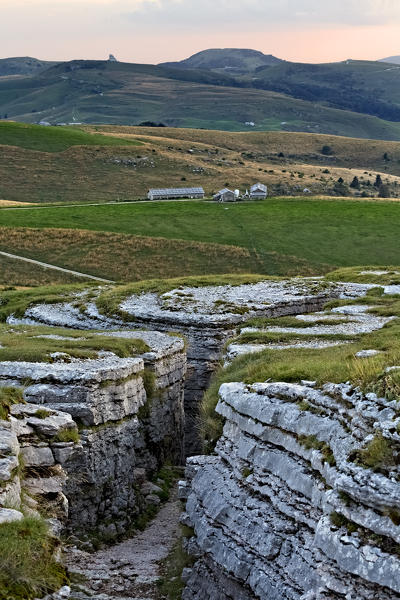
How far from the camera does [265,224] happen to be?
104 meters

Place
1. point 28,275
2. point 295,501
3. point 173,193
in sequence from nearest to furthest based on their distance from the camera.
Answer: point 295,501 → point 28,275 → point 173,193

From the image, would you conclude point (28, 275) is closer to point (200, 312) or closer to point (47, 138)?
point (200, 312)

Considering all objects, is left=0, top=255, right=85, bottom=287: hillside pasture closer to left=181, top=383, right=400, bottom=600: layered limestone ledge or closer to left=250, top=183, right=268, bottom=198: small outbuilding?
left=250, top=183, right=268, bottom=198: small outbuilding

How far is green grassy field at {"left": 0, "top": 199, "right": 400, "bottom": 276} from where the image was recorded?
92.9 m

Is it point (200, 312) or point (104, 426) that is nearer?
point (104, 426)

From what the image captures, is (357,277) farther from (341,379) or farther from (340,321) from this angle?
(341,379)

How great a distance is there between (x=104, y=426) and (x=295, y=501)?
9.18 m

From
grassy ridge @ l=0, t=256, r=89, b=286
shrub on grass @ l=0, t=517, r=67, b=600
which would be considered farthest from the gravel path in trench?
grassy ridge @ l=0, t=256, r=89, b=286

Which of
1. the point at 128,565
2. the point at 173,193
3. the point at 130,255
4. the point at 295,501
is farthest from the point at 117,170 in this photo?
the point at 295,501

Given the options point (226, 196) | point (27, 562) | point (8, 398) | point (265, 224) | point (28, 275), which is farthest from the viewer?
point (226, 196)

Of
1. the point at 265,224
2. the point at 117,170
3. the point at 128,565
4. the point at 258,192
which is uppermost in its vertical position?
the point at 117,170

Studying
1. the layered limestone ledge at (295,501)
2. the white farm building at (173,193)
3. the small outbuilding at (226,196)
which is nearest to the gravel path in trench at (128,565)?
the layered limestone ledge at (295,501)

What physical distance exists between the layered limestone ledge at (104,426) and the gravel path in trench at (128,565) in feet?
2.77

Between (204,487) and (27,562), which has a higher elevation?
(27,562)
